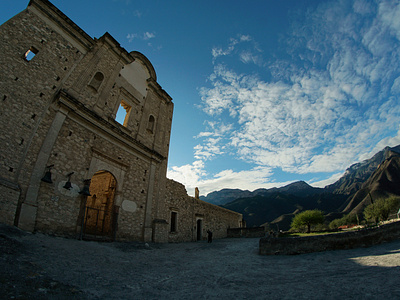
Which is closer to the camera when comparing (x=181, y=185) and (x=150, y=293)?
(x=150, y=293)

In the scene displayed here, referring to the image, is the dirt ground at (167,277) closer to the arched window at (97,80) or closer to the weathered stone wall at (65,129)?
the weathered stone wall at (65,129)

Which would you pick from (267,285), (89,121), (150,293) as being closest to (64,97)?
(89,121)

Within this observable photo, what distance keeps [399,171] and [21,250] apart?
11718 cm

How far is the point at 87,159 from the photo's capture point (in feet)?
33.3

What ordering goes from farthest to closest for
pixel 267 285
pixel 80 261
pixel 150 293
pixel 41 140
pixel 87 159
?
1. pixel 87 159
2. pixel 41 140
3. pixel 80 261
4. pixel 267 285
5. pixel 150 293

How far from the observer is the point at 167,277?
18.2 ft

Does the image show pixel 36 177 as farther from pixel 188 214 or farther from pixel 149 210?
pixel 188 214

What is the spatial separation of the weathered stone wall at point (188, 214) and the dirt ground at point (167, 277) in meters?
8.93

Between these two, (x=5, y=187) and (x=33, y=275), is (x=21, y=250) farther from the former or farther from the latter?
(x=5, y=187)

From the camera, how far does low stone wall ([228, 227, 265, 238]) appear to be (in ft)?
67.0

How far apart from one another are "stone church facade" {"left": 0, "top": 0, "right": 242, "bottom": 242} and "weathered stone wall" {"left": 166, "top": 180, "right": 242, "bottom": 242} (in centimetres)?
17

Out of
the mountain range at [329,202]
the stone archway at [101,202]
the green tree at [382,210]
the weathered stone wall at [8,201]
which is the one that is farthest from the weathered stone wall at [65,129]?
the mountain range at [329,202]

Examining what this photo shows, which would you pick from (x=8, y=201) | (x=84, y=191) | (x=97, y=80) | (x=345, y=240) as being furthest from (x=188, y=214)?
(x=8, y=201)

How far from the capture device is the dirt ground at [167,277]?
3.66m
